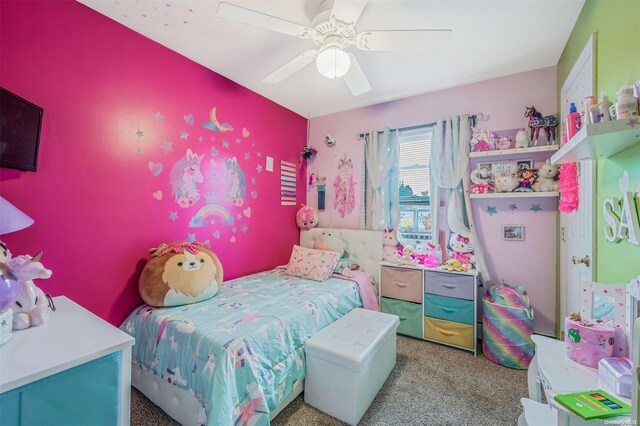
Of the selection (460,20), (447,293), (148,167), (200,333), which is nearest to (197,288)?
(200,333)

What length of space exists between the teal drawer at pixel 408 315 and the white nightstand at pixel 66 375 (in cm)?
232

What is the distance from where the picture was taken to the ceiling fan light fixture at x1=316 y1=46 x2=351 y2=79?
1684mm

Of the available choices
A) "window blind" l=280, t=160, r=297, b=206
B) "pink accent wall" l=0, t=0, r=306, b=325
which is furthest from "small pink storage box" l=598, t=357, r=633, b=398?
"window blind" l=280, t=160, r=297, b=206

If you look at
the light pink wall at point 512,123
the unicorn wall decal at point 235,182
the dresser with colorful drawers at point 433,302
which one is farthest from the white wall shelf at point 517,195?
the unicorn wall decal at point 235,182

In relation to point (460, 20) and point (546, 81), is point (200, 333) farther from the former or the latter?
point (546, 81)

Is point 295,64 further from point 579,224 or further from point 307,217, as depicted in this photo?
point 579,224

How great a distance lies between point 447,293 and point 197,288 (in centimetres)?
219

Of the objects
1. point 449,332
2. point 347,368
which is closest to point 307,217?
point 449,332

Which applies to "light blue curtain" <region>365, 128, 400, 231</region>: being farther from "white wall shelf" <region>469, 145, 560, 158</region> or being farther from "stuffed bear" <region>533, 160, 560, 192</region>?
"stuffed bear" <region>533, 160, 560, 192</region>

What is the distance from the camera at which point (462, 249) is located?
270 centimetres

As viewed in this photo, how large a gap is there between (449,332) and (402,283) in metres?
0.59

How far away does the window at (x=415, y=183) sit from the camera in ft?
9.84

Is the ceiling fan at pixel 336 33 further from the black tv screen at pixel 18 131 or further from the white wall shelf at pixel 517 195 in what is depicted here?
the white wall shelf at pixel 517 195

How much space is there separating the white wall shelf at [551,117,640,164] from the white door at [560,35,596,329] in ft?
1.43
